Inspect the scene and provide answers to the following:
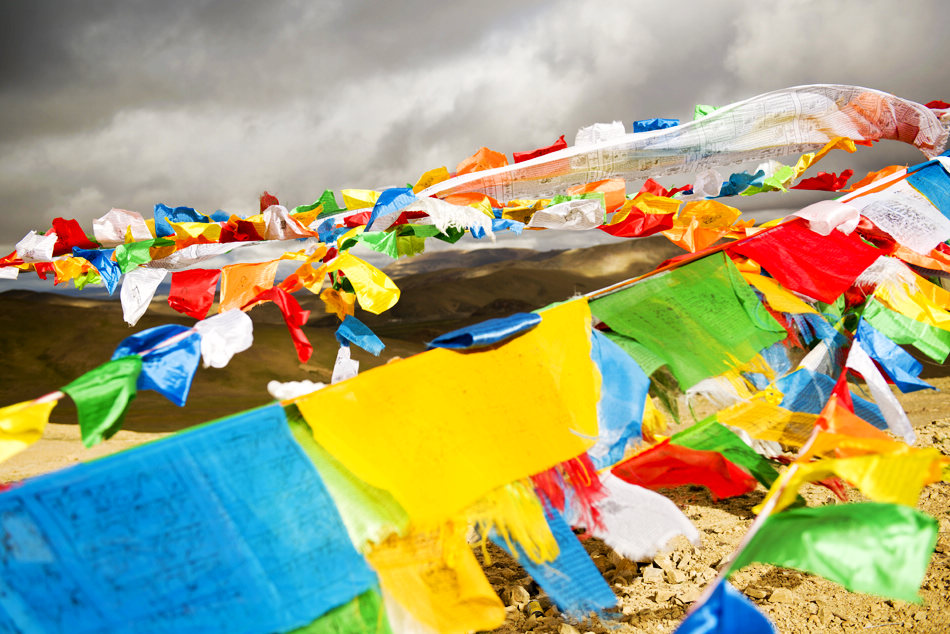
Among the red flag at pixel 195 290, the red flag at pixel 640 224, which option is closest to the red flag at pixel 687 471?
the red flag at pixel 640 224

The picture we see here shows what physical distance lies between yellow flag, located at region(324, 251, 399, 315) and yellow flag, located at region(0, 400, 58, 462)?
1.16m

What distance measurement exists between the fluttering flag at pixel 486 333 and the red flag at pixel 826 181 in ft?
8.05

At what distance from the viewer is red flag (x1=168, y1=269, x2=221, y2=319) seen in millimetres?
2576

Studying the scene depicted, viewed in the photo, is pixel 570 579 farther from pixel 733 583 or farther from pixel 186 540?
pixel 733 583

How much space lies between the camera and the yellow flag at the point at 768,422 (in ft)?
6.12

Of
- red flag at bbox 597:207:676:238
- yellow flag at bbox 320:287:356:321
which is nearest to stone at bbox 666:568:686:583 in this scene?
red flag at bbox 597:207:676:238

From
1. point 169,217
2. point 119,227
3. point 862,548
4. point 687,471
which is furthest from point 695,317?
point 119,227

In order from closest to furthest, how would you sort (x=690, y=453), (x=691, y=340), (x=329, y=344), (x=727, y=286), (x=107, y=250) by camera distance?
(x=691, y=340) → (x=727, y=286) → (x=690, y=453) → (x=107, y=250) → (x=329, y=344)

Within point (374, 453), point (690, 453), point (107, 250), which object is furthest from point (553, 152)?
point (107, 250)

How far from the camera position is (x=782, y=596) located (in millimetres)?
2281

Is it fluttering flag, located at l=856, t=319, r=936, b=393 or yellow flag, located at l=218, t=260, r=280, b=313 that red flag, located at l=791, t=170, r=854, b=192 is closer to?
fluttering flag, located at l=856, t=319, r=936, b=393

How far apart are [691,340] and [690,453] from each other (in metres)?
0.55

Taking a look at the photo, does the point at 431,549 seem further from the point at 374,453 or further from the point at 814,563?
the point at 814,563

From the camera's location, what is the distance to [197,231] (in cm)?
314
